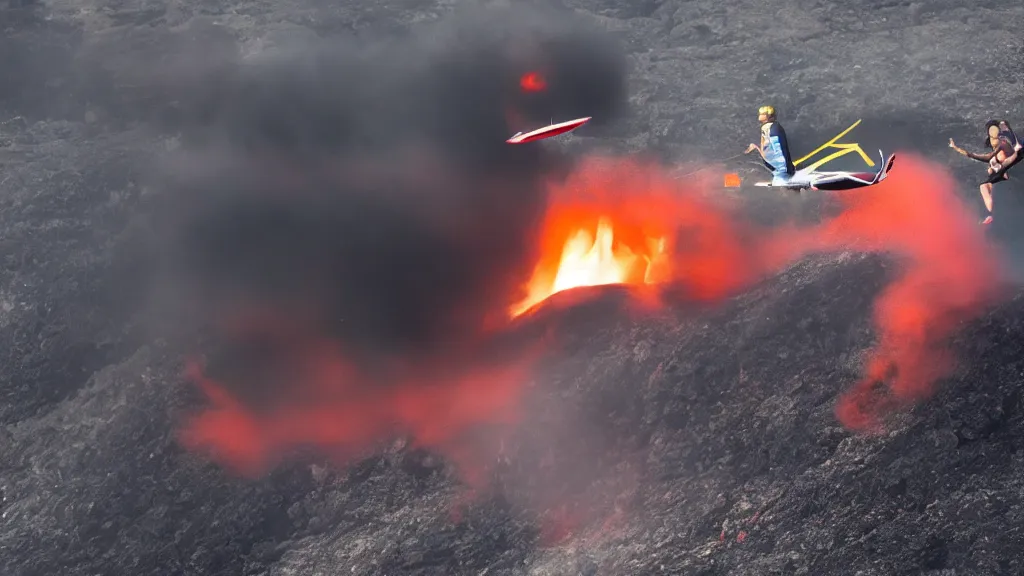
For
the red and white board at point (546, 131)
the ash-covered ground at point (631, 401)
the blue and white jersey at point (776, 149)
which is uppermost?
the blue and white jersey at point (776, 149)

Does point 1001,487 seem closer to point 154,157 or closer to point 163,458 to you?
point 163,458

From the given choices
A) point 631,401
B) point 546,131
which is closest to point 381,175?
point 546,131

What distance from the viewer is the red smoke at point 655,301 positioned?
2484 centimetres

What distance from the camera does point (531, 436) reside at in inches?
1013

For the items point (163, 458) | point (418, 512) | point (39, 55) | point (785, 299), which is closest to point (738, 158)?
point (785, 299)

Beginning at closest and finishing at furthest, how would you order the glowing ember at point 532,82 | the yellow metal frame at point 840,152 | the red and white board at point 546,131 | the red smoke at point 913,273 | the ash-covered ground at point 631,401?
the ash-covered ground at point 631,401 → the red smoke at point 913,273 → the yellow metal frame at point 840,152 → the red and white board at point 546,131 → the glowing ember at point 532,82

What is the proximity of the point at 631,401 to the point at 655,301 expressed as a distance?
3.65 meters

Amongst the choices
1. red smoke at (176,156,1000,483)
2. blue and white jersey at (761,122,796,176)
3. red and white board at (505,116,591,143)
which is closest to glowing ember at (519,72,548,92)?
red and white board at (505,116,591,143)

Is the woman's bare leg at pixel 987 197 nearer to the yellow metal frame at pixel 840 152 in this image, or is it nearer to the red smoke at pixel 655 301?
the red smoke at pixel 655 301

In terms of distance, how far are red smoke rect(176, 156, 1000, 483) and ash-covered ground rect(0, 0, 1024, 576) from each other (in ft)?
2.05

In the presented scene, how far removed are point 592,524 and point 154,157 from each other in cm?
2360

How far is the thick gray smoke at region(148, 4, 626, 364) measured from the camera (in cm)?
3033

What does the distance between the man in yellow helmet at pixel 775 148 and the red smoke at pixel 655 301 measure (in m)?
5.03

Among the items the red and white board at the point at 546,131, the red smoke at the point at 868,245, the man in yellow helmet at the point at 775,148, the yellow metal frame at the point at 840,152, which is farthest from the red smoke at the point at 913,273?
the red and white board at the point at 546,131
